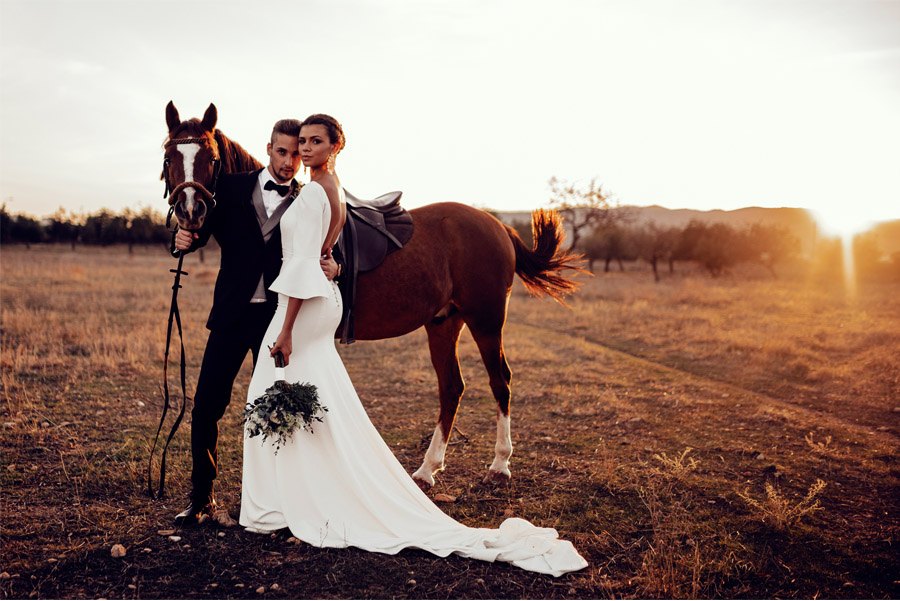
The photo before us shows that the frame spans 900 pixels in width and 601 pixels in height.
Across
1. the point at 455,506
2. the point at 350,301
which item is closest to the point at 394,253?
the point at 350,301

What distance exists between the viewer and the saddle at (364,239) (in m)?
4.46

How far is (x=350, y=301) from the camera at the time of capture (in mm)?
4496

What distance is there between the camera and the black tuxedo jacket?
3.85 meters

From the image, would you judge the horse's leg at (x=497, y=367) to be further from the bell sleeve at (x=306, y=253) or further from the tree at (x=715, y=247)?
the tree at (x=715, y=247)

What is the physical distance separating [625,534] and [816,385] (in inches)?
267

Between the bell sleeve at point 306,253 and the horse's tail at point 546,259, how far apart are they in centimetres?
302

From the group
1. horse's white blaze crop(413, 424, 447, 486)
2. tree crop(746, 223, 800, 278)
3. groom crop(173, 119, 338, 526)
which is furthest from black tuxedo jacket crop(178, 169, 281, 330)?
tree crop(746, 223, 800, 278)

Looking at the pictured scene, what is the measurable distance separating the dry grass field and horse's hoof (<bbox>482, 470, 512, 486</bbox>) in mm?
99

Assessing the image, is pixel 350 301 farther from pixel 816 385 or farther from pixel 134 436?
pixel 816 385

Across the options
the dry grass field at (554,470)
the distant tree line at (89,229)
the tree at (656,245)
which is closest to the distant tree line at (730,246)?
the tree at (656,245)

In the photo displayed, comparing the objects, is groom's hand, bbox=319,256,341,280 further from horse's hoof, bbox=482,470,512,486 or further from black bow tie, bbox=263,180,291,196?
horse's hoof, bbox=482,470,512,486

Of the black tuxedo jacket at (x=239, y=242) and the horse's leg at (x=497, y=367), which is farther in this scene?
the horse's leg at (x=497, y=367)

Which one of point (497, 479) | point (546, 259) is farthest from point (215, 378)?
point (546, 259)

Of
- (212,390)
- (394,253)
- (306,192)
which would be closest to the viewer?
(306,192)
